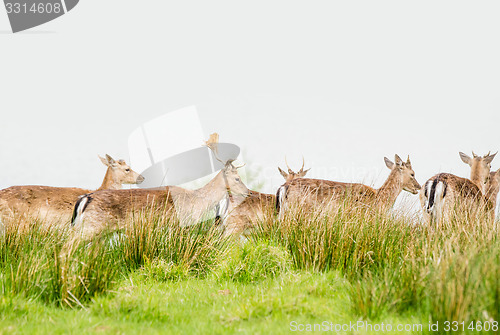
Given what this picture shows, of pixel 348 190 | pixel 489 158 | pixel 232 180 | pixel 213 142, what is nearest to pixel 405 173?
pixel 489 158

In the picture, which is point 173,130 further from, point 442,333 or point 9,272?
point 442,333

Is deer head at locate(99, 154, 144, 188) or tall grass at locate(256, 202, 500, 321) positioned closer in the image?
tall grass at locate(256, 202, 500, 321)

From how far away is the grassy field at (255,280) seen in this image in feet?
15.6

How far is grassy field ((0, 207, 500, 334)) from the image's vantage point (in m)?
4.74

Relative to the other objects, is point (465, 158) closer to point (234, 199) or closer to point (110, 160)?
point (234, 199)

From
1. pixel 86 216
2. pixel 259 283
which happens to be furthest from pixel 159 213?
pixel 259 283

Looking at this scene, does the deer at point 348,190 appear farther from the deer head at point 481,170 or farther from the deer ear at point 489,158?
the deer ear at point 489,158

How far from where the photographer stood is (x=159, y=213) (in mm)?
8180

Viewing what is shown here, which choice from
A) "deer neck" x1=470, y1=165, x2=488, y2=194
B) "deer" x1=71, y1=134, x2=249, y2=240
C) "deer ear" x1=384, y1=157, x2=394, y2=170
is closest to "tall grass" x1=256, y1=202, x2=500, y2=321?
"deer" x1=71, y1=134, x2=249, y2=240

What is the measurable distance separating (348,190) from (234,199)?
2467 mm

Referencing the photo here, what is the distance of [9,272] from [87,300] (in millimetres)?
1079

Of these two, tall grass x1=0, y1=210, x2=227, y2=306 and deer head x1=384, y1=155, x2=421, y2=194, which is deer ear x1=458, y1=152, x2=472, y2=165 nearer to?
deer head x1=384, y1=155, x2=421, y2=194

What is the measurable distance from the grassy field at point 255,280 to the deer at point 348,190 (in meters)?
0.93

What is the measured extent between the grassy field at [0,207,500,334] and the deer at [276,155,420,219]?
933 mm
